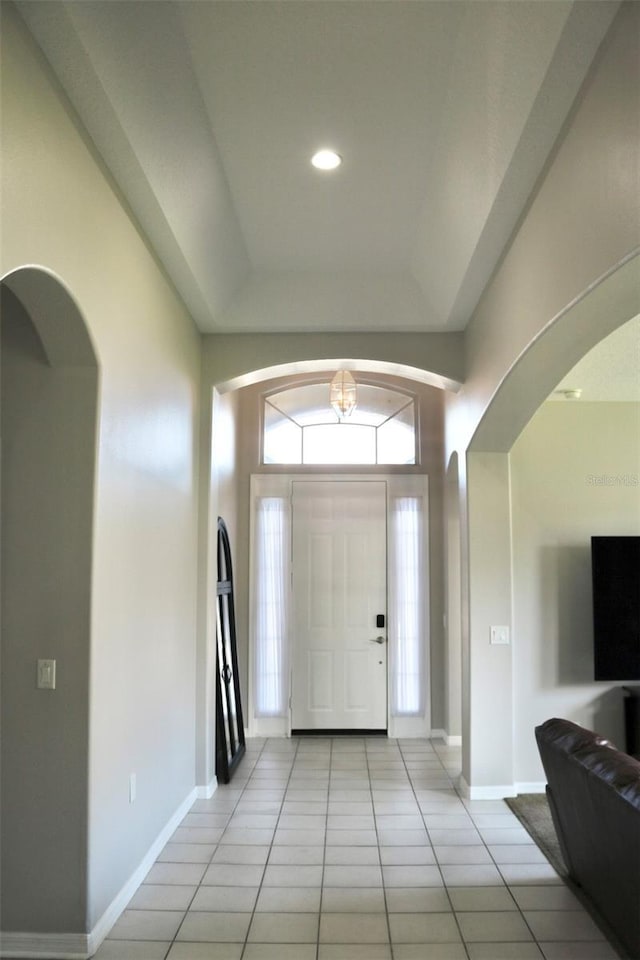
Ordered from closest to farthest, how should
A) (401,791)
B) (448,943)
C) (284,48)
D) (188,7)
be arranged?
(188,7)
(284,48)
(448,943)
(401,791)

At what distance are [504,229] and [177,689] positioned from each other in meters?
3.05

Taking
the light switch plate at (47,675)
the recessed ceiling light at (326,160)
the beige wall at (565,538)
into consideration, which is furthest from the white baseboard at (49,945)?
the recessed ceiling light at (326,160)

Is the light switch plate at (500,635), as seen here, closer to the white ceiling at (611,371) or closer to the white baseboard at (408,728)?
the white ceiling at (611,371)

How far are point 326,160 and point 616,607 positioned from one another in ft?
11.4

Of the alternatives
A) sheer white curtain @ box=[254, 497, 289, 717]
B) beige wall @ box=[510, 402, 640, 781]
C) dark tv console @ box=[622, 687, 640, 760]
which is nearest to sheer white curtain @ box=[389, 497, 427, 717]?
sheer white curtain @ box=[254, 497, 289, 717]

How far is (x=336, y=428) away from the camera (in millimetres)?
6551

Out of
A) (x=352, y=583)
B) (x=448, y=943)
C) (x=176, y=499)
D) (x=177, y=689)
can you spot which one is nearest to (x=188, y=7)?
(x=176, y=499)

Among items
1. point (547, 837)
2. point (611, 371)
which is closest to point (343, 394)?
point (611, 371)

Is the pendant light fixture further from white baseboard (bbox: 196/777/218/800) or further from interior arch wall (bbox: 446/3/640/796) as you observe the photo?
white baseboard (bbox: 196/777/218/800)

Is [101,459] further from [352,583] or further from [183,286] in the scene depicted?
[352,583]

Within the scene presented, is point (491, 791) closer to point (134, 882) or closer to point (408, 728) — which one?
point (408, 728)

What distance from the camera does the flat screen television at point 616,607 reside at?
4.78 m

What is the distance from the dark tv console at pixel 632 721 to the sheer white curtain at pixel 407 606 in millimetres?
1812

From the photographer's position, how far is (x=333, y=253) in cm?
421
